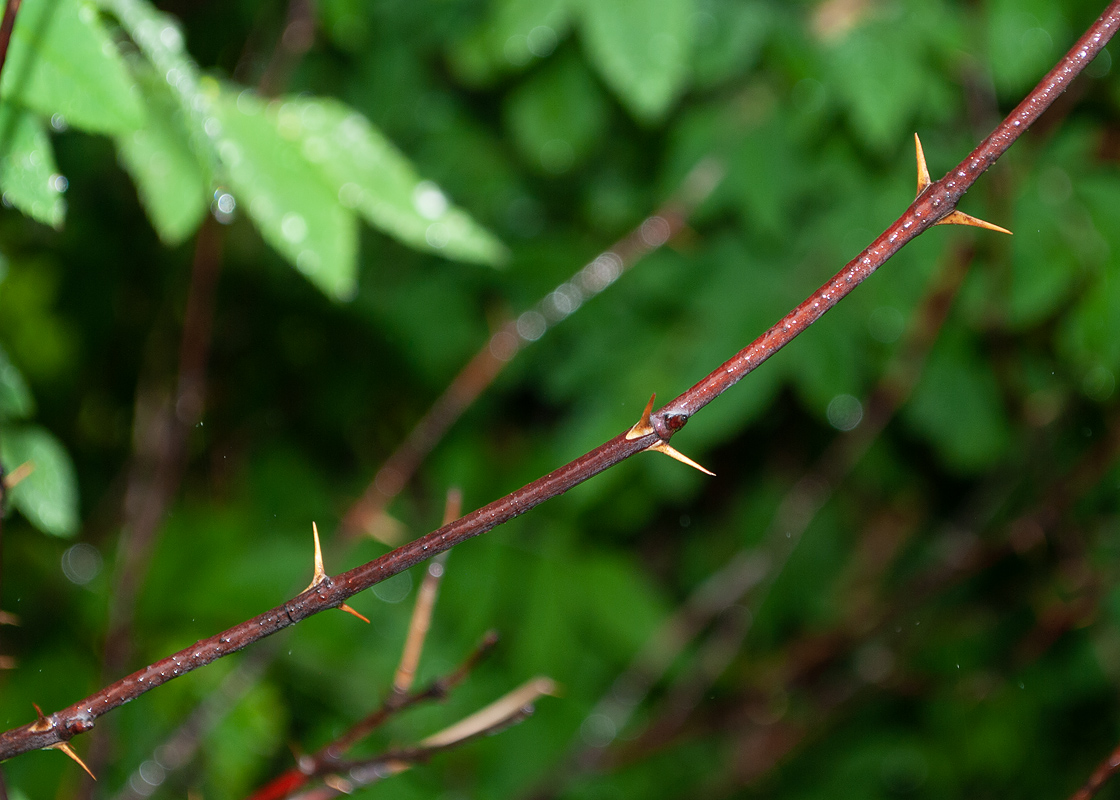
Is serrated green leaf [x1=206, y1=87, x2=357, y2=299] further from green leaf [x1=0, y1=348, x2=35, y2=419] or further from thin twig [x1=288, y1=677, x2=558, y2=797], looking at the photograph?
thin twig [x1=288, y1=677, x2=558, y2=797]

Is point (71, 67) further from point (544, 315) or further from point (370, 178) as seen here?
point (544, 315)

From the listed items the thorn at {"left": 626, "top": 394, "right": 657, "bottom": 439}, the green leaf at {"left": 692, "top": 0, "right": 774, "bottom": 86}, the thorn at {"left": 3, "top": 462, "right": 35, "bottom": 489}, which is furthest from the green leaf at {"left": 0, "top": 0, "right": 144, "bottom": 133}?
the green leaf at {"left": 692, "top": 0, "right": 774, "bottom": 86}

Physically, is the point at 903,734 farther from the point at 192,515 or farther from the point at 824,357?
the point at 192,515

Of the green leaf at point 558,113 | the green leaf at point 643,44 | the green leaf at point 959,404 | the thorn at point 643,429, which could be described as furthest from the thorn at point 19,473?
the green leaf at point 959,404

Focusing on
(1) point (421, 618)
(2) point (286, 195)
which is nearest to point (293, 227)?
(2) point (286, 195)

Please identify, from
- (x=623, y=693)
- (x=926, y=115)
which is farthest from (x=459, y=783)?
(x=926, y=115)

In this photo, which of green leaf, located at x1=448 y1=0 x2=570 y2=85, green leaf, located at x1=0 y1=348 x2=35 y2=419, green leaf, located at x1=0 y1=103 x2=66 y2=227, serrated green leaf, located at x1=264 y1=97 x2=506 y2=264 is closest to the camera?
green leaf, located at x1=0 y1=103 x2=66 y2=227

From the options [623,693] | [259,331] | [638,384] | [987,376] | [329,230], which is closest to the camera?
[329,230]
